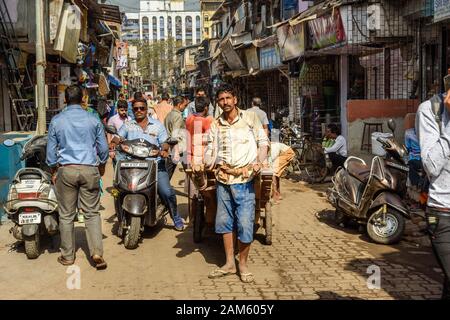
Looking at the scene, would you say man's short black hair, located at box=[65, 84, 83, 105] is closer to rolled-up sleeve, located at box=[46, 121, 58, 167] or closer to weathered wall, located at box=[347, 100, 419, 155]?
rolled-up sleeve, located at box=[46, 121, 58, 167]

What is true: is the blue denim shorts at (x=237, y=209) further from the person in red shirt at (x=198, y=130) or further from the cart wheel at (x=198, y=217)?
the cart wheel at (x=198, y=217)

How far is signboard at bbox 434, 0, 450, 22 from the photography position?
7.48 metres

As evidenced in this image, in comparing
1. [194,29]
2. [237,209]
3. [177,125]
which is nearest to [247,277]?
[237,209]

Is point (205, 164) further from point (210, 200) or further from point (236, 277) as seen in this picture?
point (236, 277)

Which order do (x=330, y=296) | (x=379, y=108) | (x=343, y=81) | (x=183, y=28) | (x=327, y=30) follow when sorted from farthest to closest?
(x=183, y=28) < (x=343, y=81) < (x=327, y=30) < (x=379, y=108) < (x=330, y=296)

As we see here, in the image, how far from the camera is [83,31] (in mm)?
15188

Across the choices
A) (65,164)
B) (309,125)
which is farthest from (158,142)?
(309,125)

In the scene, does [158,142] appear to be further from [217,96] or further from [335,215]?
[335,215]

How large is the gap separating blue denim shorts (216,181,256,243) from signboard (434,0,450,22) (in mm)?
4061

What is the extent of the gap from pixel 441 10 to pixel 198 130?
369cm

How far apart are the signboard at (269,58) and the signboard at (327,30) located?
208 inches

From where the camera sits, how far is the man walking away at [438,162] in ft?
11.2

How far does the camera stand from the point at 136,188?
254 inches

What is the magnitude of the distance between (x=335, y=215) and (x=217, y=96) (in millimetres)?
3371
